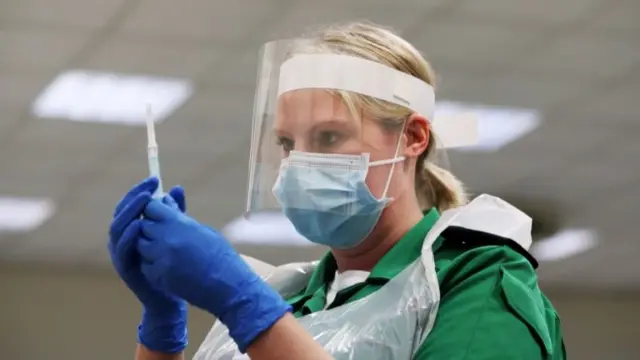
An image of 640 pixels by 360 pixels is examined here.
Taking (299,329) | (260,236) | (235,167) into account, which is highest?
(299,329)

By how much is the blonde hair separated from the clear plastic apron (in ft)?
0.52

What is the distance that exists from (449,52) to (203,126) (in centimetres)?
135

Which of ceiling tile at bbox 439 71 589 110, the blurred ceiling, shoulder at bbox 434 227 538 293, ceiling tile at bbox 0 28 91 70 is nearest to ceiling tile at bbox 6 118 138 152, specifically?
the blurred ceiling

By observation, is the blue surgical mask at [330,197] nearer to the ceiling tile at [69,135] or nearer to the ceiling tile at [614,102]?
the ceiling tile at [614,102]

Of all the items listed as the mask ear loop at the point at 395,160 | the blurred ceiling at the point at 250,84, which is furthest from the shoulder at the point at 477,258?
the blurred ceiling at the point at 250,84

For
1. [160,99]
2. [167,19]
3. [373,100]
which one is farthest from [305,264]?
[160,99]

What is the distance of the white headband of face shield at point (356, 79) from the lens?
135 cm

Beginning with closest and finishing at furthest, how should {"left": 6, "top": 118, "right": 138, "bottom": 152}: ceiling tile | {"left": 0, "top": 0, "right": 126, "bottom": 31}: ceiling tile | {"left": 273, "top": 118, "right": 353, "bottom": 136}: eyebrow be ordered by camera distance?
1. {"left": 273, "top": 118, "right": 353, "bottom": 136}: eyebrow
2. {"left": 0, "top": 0, "right": 126, "bottom": 31}: ceiling tile
3. {"left": 6, "top": 118, "right": 138, "bottom": 152}: ceiling tile

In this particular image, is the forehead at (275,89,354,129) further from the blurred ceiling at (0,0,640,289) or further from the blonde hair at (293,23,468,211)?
the blurred ceiling at (0,0,640,289)

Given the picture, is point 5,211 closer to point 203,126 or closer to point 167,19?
point 203,126

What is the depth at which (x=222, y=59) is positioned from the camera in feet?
14.0

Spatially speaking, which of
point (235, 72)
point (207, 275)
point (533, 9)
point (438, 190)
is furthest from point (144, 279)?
point (235, 72)

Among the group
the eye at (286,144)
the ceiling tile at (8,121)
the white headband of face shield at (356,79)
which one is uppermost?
the white headband of face shield at (356,79)

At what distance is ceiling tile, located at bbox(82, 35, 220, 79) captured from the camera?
411 cm
